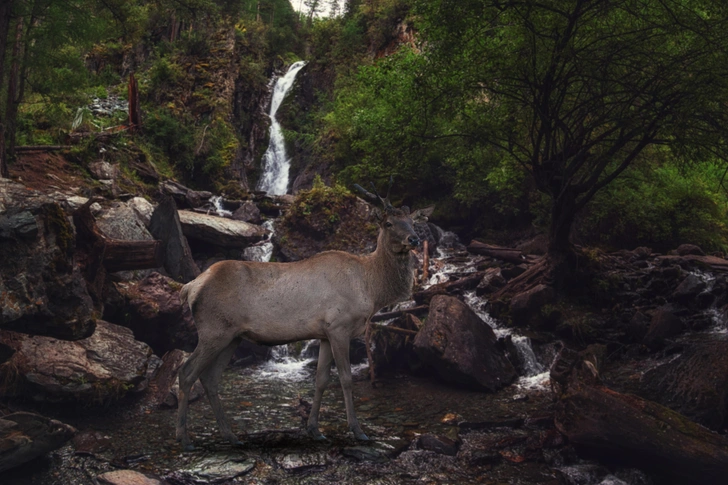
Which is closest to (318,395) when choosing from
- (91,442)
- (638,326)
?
(91,442)

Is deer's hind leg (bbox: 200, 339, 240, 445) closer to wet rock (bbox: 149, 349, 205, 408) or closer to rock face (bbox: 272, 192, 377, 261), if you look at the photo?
wet rock (bbox: 149, 349, 205, 408)

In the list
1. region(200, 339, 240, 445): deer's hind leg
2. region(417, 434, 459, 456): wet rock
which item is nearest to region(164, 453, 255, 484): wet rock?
region(200, 339, 240, 445): deer's hind leg

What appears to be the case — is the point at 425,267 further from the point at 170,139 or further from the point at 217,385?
the point at 170,139

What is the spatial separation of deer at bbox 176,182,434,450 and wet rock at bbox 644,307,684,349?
862 centimetres

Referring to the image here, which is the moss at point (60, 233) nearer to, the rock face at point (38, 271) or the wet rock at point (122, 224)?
the rock face at point (38, 271)

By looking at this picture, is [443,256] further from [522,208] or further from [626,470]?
[626,470]

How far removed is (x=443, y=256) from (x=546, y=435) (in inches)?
582

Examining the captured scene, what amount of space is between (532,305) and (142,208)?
14.6m

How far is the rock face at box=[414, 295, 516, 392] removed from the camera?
501 inches

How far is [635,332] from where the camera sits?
14.8 meters

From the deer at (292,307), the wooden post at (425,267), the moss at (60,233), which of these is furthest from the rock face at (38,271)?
the wooden post at (425,267)

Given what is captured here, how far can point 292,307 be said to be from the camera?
9.00 m

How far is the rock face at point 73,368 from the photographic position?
909 cm

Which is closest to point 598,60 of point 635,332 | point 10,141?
point 635,332
